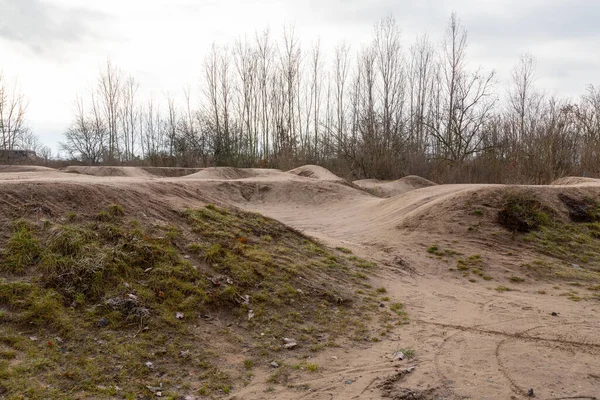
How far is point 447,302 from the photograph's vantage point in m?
7.27

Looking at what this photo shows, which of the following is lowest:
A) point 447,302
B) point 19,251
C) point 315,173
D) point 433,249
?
point 447,302

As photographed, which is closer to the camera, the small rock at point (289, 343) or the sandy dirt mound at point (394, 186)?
the small rock at point (289, 343)

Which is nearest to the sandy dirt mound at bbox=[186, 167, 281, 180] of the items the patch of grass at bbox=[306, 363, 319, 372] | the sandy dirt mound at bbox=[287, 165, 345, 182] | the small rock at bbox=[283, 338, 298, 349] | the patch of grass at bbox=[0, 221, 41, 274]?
the sandy dirt mound at bbox=[287, 165, 345, 182]

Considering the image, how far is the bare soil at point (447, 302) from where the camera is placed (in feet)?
14.6

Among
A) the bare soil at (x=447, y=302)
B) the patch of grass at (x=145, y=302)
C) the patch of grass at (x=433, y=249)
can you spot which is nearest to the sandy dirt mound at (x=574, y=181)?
the bare soil at (x=447, y=302)

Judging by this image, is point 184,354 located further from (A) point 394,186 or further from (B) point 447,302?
(A) point 394,186

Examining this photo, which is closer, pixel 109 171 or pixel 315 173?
pixel 315 173

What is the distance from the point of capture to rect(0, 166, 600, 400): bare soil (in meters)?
4.44

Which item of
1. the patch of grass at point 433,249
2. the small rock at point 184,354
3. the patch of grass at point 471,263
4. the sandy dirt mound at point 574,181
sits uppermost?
the sandy dirt mound at point 574,181

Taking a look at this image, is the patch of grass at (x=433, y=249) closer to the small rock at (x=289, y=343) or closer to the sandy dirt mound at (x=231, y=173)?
the small rock at (x=289, y=343)

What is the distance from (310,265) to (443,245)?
12.1ft

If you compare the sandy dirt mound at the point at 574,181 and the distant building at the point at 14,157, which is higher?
the distant building at the point at 14,157

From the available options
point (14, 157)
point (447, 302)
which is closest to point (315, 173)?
point (447, 302)

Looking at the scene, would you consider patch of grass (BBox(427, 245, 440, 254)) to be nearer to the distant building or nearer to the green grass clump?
the green grass clump
